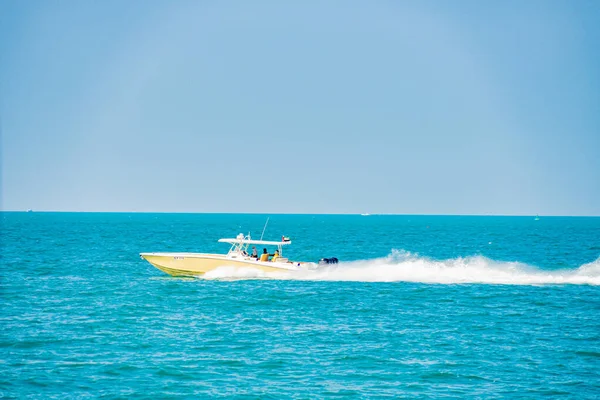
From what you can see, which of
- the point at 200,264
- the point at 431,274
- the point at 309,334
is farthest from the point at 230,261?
the point at 309,334

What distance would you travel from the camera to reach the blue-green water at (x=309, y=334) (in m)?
21.1

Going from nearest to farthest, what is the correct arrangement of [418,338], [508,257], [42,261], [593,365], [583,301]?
1. [593,365]
2. [418,338]
3. [583,301]
4. [42,261]
5. [508,257]

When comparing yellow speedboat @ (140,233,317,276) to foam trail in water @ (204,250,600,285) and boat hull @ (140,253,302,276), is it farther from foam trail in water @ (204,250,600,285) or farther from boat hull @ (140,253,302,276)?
foam trail in water @ (204,250,600,285)

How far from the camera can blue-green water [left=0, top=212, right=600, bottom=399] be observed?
2108 centimetres

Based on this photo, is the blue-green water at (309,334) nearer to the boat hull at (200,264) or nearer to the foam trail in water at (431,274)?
the foam trail in water at (431,274)

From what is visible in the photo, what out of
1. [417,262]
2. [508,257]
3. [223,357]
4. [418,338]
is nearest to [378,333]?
[418,338]

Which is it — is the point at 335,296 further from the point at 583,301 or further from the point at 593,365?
the point at 593,365

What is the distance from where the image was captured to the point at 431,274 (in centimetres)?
4609

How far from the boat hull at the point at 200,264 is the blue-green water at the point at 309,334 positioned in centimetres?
71

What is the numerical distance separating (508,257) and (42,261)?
43198 millimetres

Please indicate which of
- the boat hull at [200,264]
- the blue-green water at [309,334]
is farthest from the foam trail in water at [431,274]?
the boat hull at [200,264]

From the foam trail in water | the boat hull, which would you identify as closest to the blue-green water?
the foam trail in water

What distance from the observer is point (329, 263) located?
44188mm

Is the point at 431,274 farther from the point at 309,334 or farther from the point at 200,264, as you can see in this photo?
the point at 309,334
